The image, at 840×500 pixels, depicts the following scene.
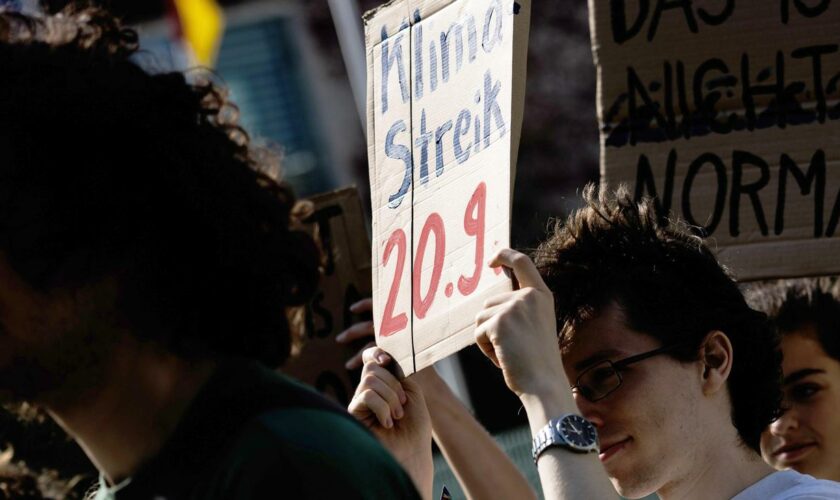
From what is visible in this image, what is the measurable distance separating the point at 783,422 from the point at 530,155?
6.17 m

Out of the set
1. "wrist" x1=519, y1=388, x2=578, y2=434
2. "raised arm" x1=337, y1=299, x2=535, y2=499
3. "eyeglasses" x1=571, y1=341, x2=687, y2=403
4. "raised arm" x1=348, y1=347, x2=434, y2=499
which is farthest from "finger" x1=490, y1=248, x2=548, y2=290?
"raised arm" x1=337, y1=299, x2=535, y2=499

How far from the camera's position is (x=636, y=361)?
2439 mm

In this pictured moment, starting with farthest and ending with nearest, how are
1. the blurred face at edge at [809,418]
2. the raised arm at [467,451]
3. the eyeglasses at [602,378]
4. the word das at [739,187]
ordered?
1. the blurred face at edge at [809,418]
2. the word das at [739,187]
3. the raised arm at [467,451]
4. the eyeglasses at [602,378]

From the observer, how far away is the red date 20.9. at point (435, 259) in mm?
2264

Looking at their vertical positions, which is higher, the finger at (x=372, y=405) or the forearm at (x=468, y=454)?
the finger at (x=372, y=405)

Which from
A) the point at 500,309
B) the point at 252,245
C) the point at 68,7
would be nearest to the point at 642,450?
the point at 500,309

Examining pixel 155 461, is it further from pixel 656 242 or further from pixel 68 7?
pixel 656 242

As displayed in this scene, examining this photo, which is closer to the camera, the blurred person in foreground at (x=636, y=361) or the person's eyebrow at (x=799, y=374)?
the blurred person in foreground at (x=636, y=361)

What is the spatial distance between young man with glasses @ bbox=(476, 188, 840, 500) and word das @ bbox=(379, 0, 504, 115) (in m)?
0.37

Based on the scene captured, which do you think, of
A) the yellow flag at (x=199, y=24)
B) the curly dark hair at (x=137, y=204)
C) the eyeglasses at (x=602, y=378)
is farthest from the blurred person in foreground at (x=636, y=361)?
the yellow flag at (x=199, y=24)

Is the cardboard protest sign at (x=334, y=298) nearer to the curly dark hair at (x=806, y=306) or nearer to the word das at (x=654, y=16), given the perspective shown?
the word das at (x=654, y=16)

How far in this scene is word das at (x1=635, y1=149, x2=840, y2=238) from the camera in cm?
302

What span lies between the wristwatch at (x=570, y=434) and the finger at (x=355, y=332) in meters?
0.99

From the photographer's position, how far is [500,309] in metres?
2.17
